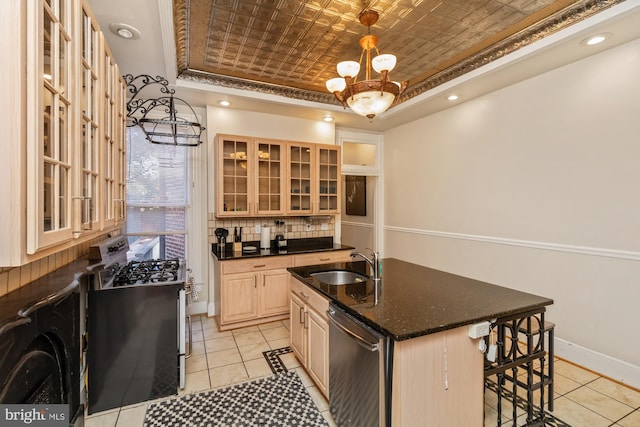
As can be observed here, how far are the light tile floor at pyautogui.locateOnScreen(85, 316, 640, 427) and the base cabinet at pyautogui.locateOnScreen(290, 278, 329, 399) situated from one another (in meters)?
0.20

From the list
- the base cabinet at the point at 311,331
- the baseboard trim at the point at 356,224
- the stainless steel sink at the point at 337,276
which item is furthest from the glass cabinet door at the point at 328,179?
the base cabinet at the point at 311,331

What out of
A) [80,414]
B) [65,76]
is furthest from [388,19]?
[80,414]

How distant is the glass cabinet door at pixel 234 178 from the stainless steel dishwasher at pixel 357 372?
89.9 inches

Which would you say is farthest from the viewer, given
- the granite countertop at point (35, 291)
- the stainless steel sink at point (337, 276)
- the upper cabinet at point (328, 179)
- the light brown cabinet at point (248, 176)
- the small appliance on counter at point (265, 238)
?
the upper cabinet at point (328, 179)

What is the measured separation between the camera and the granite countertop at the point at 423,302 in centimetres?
150

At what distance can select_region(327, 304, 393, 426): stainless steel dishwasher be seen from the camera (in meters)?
1.49

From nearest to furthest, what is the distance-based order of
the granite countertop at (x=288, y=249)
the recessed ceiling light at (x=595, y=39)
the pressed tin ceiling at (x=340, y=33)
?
the pressed tin ceiling at (x=340, y=33) < the recessed ceiling light at (x=595, y=39) < the granite countertop at (x=288, y=249)

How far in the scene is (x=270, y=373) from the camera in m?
2.64

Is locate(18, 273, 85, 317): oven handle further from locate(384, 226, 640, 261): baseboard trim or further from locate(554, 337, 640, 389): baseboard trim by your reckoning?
locate(554, 337, 640, 389): baseboard trim

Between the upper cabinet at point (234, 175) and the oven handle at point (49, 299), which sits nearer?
the oven handle at point (49, 299)

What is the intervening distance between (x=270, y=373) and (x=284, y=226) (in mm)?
2127

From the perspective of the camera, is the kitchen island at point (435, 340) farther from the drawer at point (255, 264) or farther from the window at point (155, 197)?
the window at point (155, 197)

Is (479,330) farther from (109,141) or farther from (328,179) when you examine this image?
(328,179)

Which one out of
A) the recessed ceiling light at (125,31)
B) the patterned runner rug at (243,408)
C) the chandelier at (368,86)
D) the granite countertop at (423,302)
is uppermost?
the recessed ceiling light at (125,31)
